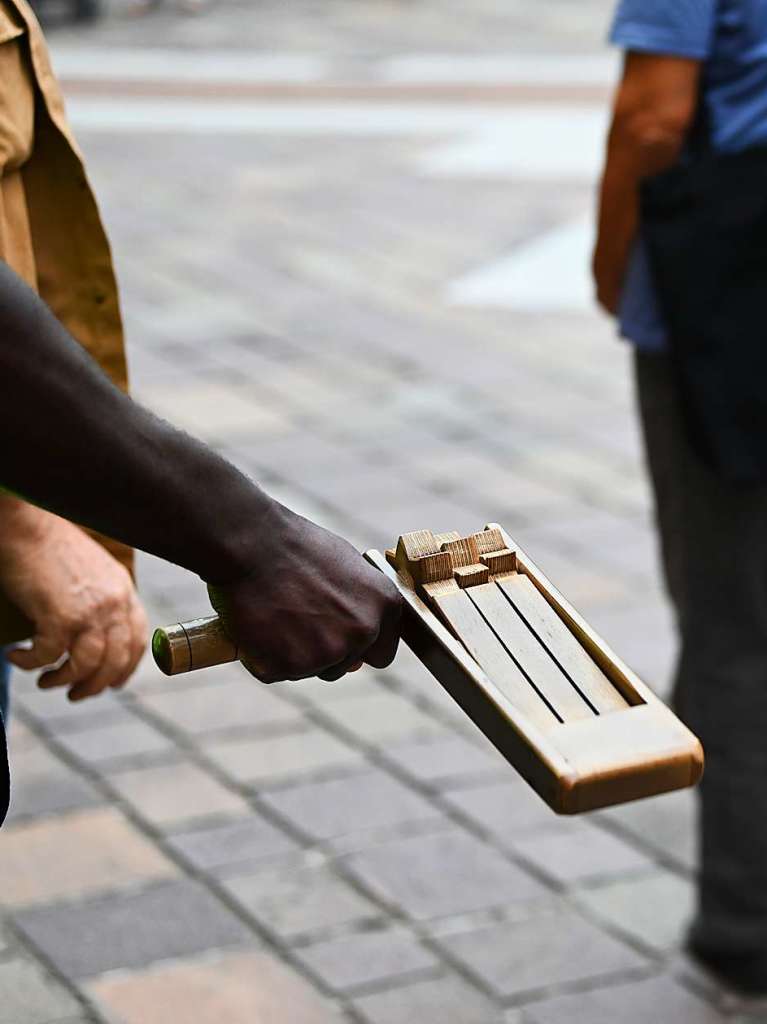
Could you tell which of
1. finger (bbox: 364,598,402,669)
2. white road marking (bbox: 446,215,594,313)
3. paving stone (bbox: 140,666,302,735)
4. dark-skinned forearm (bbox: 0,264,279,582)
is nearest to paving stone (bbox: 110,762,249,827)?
paving stone (bbox: 140,666,302,735)

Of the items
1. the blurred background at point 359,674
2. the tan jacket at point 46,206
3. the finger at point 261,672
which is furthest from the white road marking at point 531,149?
the finger at point 261,672

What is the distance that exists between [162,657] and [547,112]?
9559 millimetres

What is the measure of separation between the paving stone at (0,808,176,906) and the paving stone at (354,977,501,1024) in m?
0.48

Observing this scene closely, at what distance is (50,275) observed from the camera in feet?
5.82

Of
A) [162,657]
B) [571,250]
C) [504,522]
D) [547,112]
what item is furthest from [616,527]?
[547,112]

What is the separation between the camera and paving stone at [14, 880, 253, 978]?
274 cm

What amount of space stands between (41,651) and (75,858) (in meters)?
1.33

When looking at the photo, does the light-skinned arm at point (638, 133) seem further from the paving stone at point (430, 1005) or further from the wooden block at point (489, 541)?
the wooden block at point (489, 541)

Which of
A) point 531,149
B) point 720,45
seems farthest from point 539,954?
point 531,149

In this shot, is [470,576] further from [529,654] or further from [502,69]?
[502,69]

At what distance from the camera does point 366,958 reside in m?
2.78

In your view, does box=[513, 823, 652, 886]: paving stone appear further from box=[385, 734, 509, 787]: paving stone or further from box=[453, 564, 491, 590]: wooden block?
box=[453, 564, 491, 590]: wooden block

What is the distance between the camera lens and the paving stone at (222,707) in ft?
11.6

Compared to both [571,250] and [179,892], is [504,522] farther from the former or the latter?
[571,250]
